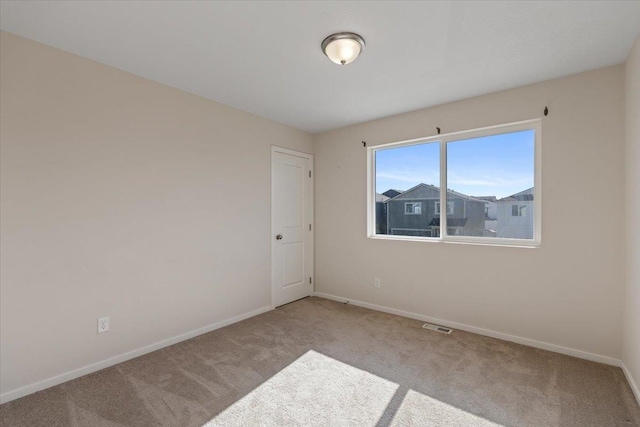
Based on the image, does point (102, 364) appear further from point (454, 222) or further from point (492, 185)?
point (492, 185)

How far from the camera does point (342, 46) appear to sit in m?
2.10

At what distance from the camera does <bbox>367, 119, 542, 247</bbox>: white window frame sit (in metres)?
2.82

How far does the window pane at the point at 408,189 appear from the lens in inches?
141

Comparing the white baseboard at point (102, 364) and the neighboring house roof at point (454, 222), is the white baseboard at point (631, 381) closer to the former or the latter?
the neighboring house roof at point (454, 222)

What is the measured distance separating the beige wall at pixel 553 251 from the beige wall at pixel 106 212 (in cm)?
219

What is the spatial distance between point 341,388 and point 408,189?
2.49 meters

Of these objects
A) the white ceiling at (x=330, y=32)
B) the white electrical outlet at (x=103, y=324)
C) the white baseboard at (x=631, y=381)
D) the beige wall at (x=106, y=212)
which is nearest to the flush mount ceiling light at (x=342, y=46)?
the white ceiling at (x=330, y=32)

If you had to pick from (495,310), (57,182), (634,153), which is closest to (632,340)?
(495,310)

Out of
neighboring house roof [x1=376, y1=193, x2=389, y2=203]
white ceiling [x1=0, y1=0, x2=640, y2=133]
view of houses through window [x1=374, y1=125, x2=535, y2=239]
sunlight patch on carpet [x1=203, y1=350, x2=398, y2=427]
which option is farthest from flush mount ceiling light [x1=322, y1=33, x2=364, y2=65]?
sunlight patch on carpet [x1=203, y1=350, x2=398, y2=427]

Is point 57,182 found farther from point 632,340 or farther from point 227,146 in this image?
point 632,340

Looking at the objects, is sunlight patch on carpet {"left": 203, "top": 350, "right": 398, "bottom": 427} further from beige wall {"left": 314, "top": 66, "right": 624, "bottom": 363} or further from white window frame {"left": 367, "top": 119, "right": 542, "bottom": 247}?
white window frame {"left": 367, "top": 119, "right": 542, "bottom": 247}

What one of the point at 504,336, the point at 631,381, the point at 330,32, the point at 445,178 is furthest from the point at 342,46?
the point at 631,381

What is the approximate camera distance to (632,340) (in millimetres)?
2176

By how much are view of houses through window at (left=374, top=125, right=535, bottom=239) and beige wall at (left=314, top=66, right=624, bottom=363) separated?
189 mm
